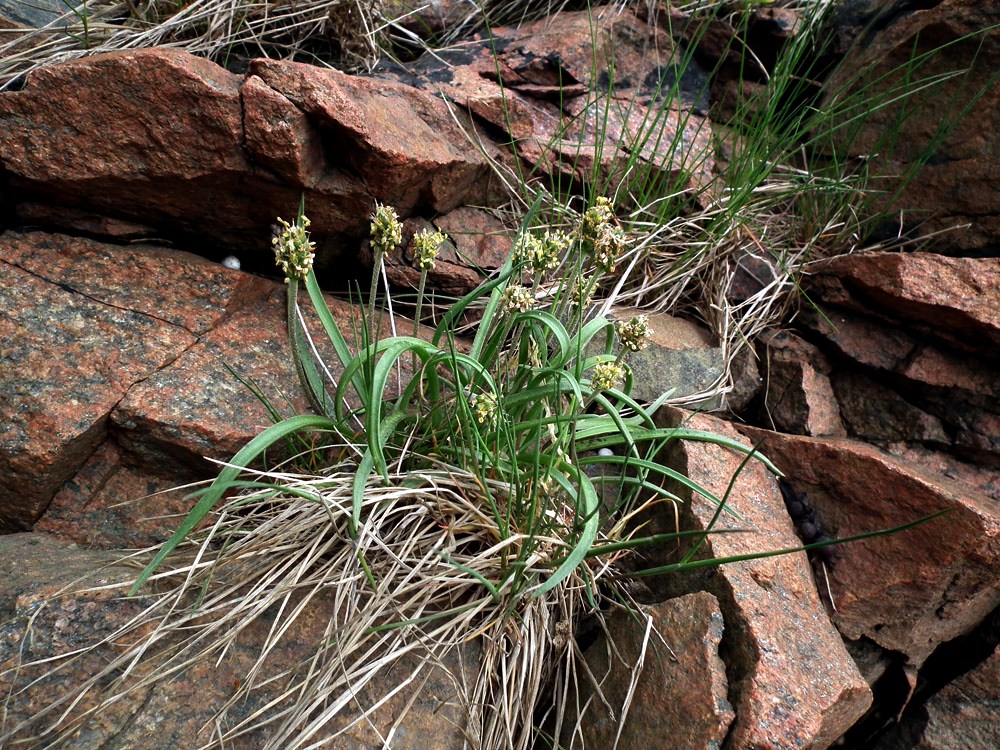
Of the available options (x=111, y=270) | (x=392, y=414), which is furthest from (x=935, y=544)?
(x=111, y=270)

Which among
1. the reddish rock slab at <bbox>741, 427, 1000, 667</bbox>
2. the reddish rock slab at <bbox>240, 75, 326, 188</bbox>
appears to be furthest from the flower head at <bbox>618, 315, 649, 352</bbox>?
the reddish rock slab at <bbox>240, 75, 326, 188</bbox>

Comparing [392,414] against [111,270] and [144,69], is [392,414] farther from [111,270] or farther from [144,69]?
[144,69]

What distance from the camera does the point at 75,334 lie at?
1928 mm

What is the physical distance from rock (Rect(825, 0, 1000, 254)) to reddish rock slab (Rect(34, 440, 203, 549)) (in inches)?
104

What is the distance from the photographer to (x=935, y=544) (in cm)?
187

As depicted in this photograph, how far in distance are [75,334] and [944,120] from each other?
3.12m

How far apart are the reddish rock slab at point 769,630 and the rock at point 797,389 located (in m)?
0.43

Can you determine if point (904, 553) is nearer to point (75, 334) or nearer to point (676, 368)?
point (676, 368)

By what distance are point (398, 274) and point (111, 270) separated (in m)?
0.89

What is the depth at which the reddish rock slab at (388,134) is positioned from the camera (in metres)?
2.03

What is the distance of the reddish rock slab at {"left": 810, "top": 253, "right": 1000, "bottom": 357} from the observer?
226cm

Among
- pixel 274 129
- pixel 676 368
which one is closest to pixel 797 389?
pixel 676 368

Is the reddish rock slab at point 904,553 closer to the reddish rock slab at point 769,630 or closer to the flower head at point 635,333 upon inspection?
the reddish rock slab at point 769,630

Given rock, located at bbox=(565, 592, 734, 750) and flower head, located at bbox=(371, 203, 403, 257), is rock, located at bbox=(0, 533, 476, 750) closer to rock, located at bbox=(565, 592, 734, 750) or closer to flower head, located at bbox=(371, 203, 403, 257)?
rock, located at bbox=(565, 592, 734, 750)
